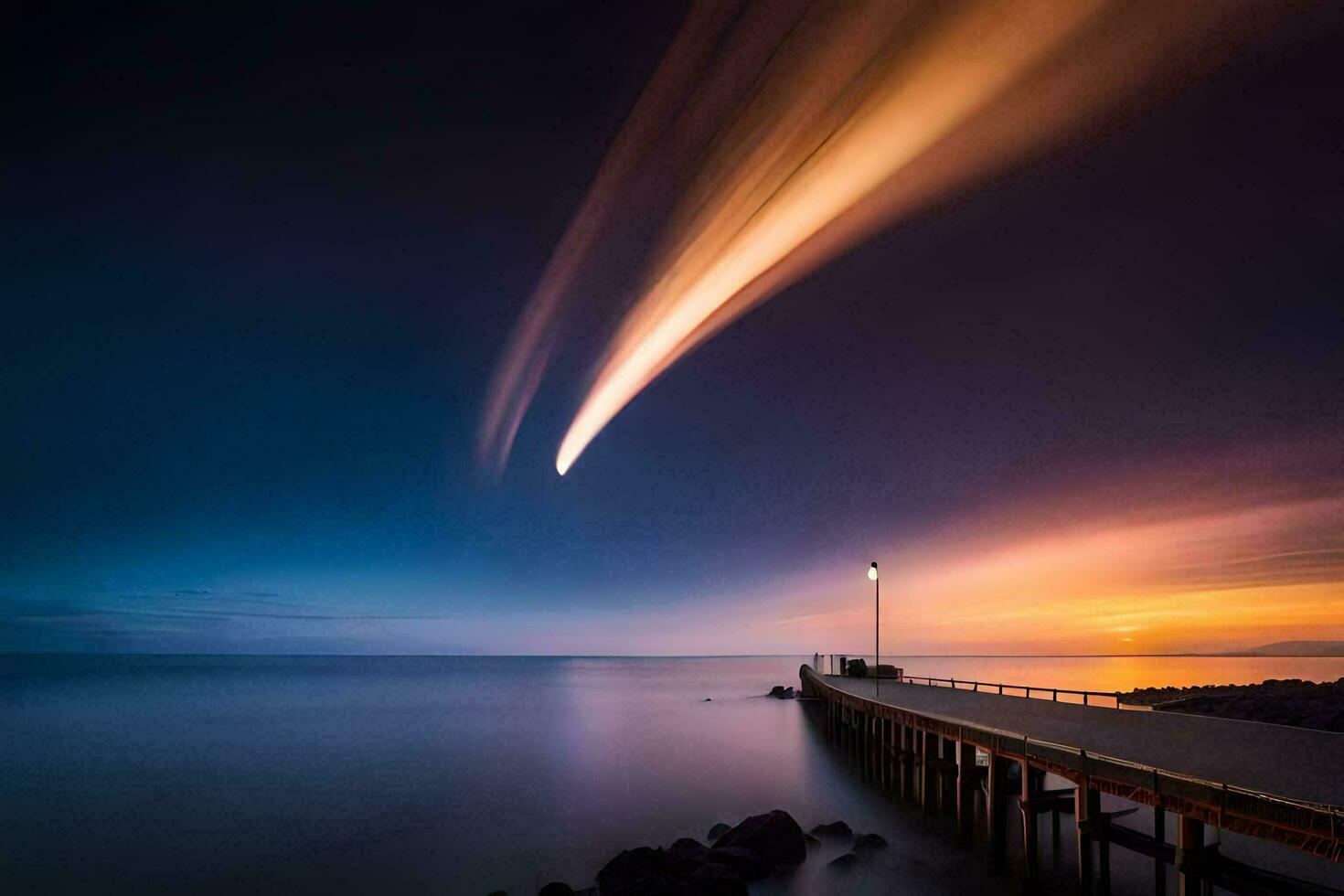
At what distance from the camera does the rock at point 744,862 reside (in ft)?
58.2

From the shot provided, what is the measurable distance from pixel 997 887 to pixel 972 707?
8.42 meters

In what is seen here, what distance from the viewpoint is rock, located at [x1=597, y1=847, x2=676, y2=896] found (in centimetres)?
1557

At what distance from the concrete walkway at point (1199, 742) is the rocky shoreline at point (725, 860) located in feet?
13.4

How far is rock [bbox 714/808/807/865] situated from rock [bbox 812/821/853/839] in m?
1.36

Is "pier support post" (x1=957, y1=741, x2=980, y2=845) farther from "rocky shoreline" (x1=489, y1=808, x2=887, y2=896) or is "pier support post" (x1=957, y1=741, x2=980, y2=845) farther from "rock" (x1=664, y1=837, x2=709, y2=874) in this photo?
"rock" (x1=664, y1=837, x2=709, y2=874)

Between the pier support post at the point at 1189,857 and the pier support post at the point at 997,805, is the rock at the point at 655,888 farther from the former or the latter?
the pier support post at the point at 1189,857

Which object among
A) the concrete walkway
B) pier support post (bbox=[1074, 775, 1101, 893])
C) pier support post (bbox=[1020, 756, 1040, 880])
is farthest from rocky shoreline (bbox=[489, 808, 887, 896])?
pier support post (bbox=[1074, 775, 1101, 893])

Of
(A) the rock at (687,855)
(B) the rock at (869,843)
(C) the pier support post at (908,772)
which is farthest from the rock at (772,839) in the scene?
(C) the pier support post at (908,772)

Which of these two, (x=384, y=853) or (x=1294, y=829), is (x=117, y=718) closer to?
(x=384, y=853)

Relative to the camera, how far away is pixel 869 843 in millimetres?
20203

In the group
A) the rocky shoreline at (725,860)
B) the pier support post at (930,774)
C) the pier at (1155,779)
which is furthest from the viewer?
the pier support post at (930,774)

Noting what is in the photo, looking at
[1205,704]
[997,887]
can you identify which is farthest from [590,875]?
[1205,704]

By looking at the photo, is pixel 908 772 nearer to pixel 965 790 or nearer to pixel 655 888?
pixel 965 790

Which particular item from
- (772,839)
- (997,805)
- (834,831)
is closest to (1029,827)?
(997,805)
